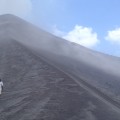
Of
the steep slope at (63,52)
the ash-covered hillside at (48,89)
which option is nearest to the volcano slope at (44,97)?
the ash-covered hillside at (48,89)

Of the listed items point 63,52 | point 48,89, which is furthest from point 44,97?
point 63,52

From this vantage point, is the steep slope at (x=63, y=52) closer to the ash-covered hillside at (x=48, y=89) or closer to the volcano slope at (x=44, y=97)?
the ash-covered hillside at (x=48, y=89)

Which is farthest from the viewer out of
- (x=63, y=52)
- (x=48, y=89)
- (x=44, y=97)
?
(x=63, y=52)

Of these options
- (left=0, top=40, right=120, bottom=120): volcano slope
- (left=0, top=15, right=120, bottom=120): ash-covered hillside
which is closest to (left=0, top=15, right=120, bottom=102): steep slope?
(left=0, top=15, right=120, bottom=120): ash-covered hillside

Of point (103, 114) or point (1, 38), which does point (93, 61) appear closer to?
point (1, 38)

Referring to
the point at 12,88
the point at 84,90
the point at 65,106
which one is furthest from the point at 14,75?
the point at 65,106

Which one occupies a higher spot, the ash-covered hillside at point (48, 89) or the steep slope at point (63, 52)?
the steep slope at point (63, 52)

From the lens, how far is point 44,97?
36.5 metres

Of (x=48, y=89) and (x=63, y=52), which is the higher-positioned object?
(x=63, y=52)

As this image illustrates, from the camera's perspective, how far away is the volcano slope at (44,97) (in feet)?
105

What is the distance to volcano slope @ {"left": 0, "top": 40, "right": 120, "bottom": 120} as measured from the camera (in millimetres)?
32000

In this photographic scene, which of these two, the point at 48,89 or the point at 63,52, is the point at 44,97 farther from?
the point at 63,52

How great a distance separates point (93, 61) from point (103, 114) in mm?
42550

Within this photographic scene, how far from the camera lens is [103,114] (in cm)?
3278
